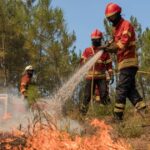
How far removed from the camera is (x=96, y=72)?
929 centimetres

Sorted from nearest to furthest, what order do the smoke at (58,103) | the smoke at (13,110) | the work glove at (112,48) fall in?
the smoke at (58,103), the work glove at (112,48), the smoke at (13,110)

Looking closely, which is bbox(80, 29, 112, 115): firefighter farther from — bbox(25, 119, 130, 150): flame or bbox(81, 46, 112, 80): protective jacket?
bbox(25, 119, 130, 150): flame

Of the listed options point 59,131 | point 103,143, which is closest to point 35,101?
point 59,131

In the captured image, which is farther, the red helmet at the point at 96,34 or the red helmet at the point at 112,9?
the red helmet at the point at 96,34

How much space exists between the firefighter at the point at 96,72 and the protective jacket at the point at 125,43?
1.83 m

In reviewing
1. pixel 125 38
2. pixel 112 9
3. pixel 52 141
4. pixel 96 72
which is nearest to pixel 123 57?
pixel 125 38

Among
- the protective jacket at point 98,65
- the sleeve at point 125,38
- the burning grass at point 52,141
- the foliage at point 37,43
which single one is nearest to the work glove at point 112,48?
the sleeve at point 125,38

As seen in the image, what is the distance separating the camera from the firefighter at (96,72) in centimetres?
895

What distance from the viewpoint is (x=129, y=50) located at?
7.05 m

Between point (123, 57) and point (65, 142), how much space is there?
277 cm

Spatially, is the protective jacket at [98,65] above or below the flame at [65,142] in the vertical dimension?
above

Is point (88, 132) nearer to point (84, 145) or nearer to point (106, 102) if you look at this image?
point (84, 145)

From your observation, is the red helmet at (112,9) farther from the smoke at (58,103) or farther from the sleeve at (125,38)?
the smoke at (58,103)

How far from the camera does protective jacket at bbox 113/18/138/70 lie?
6.84m
